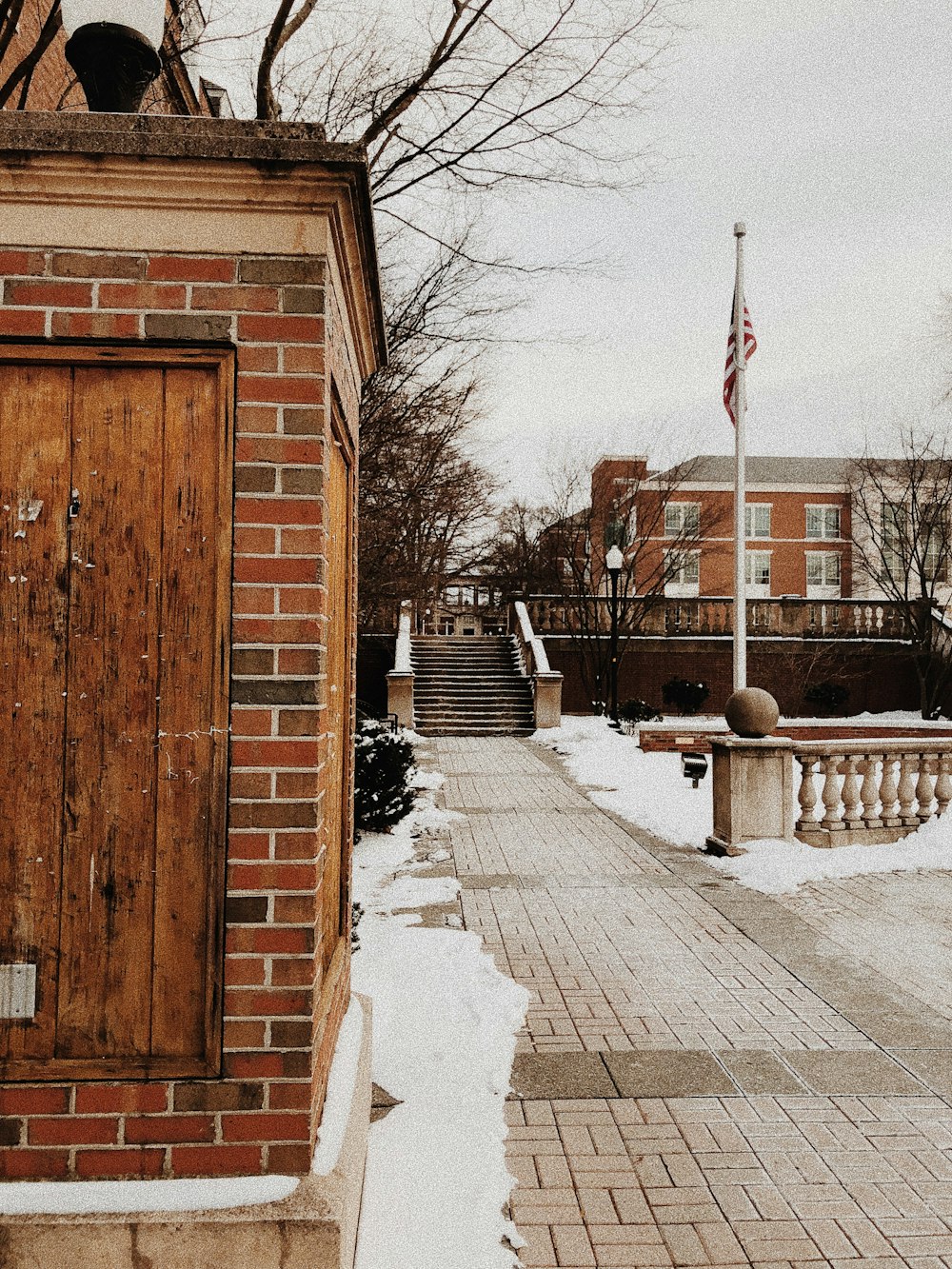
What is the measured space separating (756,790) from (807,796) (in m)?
0.67

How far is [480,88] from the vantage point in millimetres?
7566

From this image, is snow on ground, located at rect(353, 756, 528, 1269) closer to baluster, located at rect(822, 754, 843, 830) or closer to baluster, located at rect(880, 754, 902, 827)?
baluster, located at rect(822, 754, 843, 830)

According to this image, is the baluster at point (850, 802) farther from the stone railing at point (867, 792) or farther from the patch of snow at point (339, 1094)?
the patch of snow at point (339, 1094)

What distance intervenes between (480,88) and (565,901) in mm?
6777

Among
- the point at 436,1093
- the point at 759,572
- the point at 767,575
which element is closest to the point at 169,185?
the point at 436,1093

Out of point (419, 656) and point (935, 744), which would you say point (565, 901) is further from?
point (419, 656)

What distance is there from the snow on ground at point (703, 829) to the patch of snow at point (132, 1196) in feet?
18.9

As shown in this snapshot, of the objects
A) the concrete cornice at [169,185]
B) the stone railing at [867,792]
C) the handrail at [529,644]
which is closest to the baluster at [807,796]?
the stone railing at [867,792]

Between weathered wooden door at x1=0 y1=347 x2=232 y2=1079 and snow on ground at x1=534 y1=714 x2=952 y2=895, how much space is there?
590 cm

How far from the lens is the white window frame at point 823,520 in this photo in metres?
47.8

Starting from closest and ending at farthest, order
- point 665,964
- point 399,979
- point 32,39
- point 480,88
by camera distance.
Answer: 1. point 399,979
2. point 665,964
3. point 480,88
4. point 32,39

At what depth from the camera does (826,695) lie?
25000 mm

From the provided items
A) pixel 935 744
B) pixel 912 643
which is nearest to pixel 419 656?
pixel 912 643

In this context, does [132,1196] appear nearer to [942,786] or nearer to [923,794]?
[923,794]
